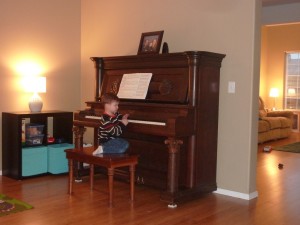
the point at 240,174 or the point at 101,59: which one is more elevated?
the point at 101,59

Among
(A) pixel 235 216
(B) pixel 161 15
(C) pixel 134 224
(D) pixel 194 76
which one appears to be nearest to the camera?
(C) pixel 134 224

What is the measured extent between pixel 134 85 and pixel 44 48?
1593mm

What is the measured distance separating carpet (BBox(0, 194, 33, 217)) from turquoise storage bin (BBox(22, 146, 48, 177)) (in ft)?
2.76

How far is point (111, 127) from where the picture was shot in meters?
3.84

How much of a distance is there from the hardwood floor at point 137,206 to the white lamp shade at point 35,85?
1.10m

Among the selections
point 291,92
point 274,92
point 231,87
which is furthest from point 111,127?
point 291,92

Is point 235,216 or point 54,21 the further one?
point 54,21

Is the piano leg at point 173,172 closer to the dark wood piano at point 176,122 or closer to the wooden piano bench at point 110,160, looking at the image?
the dark wood piano at point 176,122

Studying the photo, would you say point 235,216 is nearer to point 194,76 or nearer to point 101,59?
point 194,76

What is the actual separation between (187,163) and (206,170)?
0.79 feet

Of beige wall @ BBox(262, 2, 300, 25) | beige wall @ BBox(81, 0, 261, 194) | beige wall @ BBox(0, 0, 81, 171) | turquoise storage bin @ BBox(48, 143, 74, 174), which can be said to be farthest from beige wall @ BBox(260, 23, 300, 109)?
turquoise storage bin @ BBox(48, 143, 74, 174)

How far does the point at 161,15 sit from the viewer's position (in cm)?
459

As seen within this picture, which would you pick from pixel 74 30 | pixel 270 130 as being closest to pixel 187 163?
pixel 74 30

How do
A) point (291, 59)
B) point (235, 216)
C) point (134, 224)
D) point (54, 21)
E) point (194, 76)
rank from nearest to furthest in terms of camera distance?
point (134, 224) → point (235, 216) → point (194, 76) → point (54, 21) → point (291, 59)
